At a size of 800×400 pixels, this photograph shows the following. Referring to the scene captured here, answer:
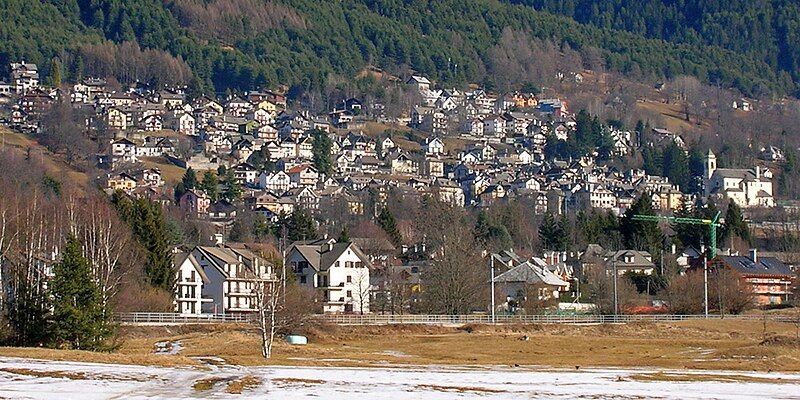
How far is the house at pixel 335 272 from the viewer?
381ft

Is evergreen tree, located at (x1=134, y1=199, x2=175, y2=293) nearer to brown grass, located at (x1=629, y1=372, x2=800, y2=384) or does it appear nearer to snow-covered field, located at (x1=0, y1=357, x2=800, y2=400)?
snow-covered field, located at (x1=0, y1=357, x2=800, y2=400)

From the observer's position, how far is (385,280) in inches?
4537

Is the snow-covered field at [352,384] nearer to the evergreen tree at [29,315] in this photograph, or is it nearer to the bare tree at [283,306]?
the evergreen tree at [29,315]

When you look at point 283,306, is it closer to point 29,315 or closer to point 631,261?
point 29,315

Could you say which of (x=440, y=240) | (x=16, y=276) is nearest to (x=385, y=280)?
(x=440, y=240)

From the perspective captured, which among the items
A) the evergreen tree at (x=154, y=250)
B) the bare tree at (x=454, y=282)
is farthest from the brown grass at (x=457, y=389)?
the bare tree at (x=454, y=282)

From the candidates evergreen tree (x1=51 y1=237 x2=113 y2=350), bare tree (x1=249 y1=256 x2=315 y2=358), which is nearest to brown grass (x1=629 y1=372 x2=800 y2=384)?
bare tree (x1=249 y1=256 x2=315 y2=358)

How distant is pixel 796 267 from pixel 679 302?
101 feet

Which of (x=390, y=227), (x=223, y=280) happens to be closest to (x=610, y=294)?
(x=223, y=280)

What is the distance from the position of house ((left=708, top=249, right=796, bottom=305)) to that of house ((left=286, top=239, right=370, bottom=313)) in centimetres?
2874

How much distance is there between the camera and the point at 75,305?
189ft

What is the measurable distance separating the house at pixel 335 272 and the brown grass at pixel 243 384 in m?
69.9

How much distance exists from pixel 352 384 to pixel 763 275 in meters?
90.5

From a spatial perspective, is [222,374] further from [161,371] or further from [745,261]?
[745,261]
